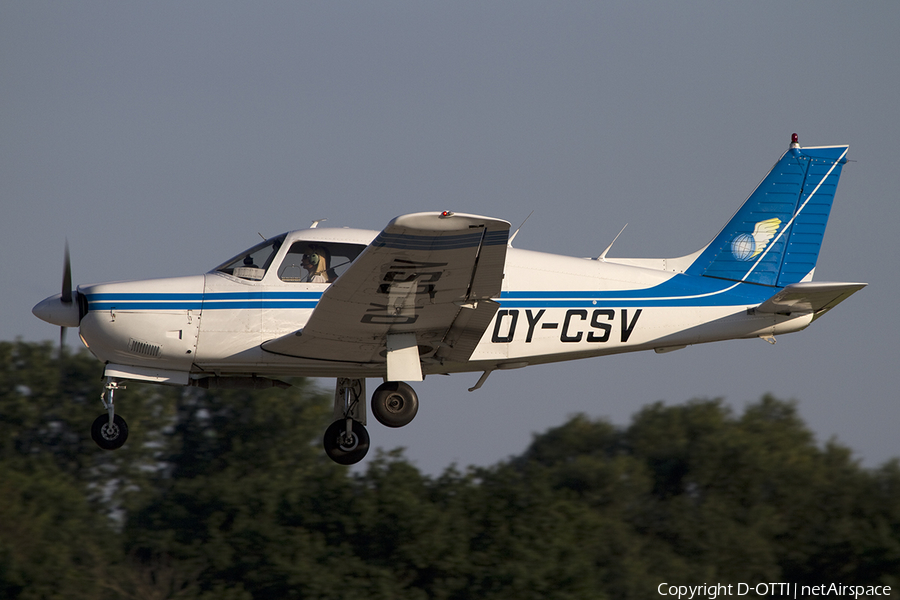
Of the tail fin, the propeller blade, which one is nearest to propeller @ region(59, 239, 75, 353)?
the propeller blade

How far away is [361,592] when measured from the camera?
71.2ft

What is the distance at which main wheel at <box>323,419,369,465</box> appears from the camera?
11109mm

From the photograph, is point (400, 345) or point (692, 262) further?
point (692, 262)

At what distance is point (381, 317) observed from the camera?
9.55 meters

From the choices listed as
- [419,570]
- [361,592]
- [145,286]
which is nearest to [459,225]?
[145,286]

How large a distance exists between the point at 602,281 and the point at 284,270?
3345 mm

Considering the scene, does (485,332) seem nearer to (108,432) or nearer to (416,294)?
(416,294)

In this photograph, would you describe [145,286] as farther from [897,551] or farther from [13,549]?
[897,551]

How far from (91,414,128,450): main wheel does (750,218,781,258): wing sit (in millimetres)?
7343

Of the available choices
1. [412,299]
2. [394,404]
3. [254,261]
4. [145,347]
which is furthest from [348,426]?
[412,299]

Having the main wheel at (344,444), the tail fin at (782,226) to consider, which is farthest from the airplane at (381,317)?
the tail fin at (782,226)

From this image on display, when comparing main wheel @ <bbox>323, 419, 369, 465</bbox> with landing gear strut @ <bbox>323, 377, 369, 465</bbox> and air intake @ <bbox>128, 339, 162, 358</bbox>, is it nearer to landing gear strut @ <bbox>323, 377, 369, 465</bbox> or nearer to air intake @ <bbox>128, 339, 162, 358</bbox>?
landing gear strut @ <bbox>323, 377, 369, 465</bbox>

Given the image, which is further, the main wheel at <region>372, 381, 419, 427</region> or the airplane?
the main wheel at <region>372, 381, 419, 427</region>

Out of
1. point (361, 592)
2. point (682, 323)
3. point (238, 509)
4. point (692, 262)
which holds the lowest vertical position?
point (361, 592)
